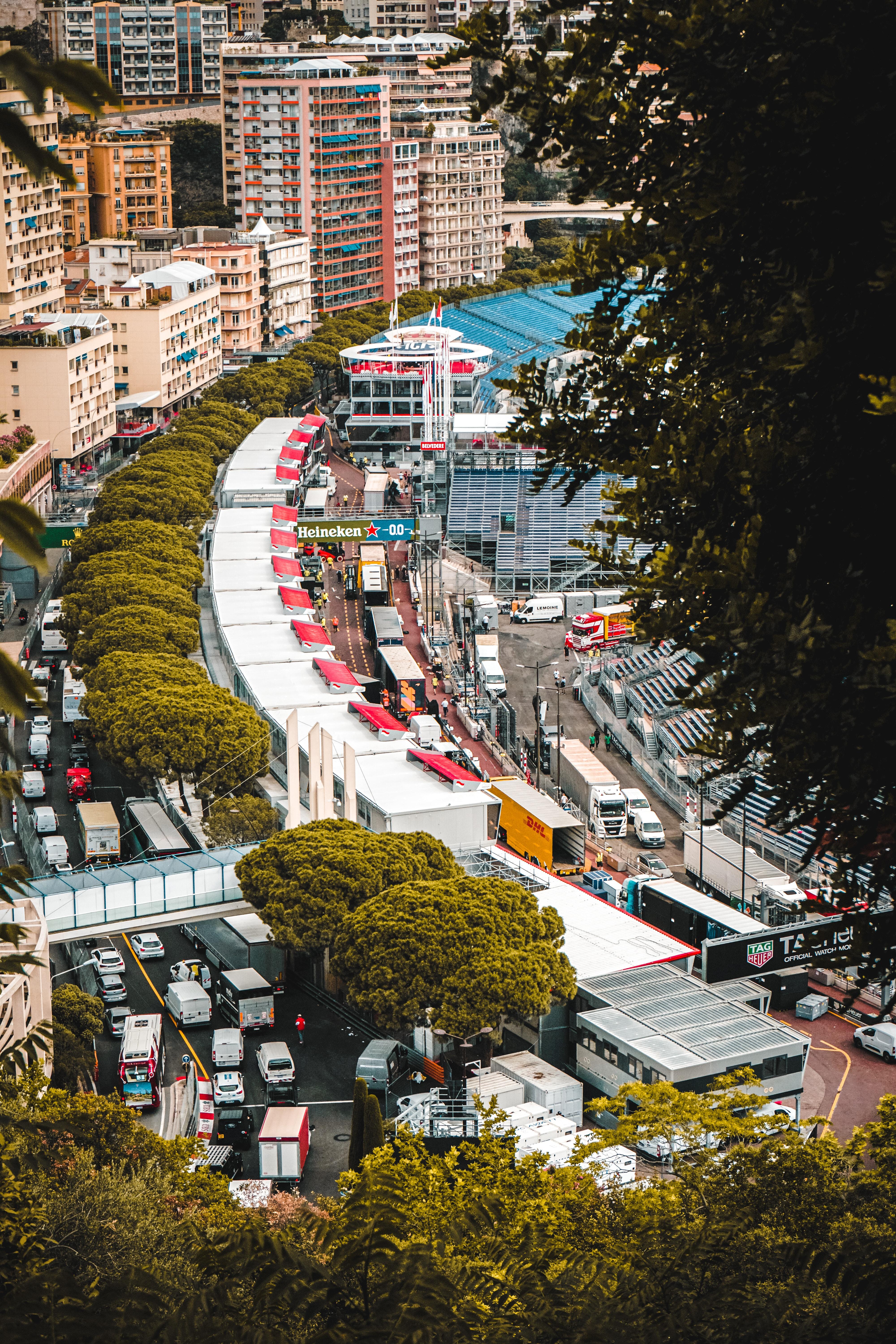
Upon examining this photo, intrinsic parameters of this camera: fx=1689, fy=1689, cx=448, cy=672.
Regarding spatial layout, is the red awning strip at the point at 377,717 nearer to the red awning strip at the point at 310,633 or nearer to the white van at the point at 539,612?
the red awning strip at the point at 310,633

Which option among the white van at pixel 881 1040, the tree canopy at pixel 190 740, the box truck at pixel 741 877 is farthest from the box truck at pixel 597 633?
the white van at pixel 881 1040

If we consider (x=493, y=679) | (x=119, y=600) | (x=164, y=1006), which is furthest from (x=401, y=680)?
(x=164, y=1006)

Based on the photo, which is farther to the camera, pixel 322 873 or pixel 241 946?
pixel 241 946

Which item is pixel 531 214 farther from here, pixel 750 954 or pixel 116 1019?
pixel 116 1019

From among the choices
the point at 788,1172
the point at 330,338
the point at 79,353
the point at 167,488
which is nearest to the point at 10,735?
the point at 167,488

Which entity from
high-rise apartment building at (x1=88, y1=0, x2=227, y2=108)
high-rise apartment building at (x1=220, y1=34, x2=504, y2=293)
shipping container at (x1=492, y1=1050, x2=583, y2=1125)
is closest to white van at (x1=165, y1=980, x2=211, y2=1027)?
shipping container at (x1=492, y1=1050, x2=583, y2=1125)
